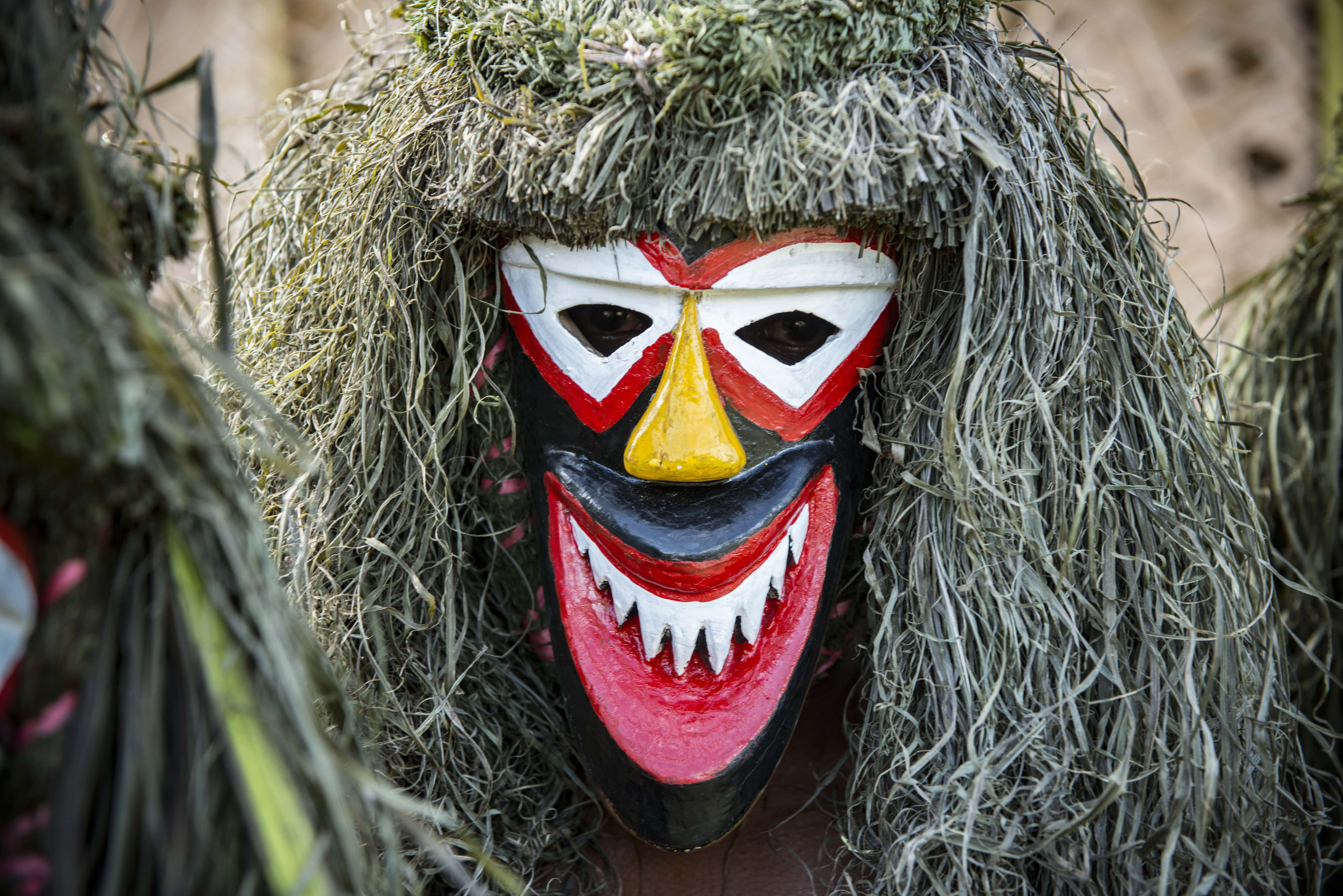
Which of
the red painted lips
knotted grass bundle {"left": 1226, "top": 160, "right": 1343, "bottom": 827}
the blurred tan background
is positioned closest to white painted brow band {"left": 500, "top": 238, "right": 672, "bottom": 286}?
the red painted lips

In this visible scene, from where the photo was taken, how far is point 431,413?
1.10 m

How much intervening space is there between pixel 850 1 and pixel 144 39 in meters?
2.16

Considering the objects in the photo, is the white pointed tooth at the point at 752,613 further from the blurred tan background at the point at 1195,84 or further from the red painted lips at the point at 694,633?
the blurred tan background at the point at 1195,84

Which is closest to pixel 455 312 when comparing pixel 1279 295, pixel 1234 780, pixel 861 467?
pixel 861 467

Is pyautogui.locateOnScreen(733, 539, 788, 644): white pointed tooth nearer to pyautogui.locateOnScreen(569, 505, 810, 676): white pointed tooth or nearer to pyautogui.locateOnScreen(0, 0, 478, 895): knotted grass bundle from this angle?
pyautogui.locateOnScreen(569, 505, 810, 676): white pointed tooth

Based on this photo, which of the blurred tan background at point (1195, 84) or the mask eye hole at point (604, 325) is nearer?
the mask eye hole at point (604, 325)

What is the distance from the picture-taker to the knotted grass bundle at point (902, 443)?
862 millimetres

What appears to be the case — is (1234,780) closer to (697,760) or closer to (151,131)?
(697,760)

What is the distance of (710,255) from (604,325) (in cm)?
14

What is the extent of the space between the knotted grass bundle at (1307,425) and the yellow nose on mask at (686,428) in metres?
0.78

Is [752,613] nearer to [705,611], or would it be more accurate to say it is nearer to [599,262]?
[705,611]

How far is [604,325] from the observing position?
977 mm

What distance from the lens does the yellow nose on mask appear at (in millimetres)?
904

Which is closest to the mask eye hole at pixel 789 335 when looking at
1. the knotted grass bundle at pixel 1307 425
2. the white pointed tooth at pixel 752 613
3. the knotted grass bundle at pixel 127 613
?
the white pointed tooth at pixel 752 613
